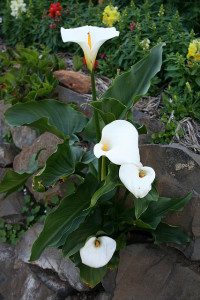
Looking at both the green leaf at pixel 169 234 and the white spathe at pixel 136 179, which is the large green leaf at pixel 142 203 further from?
the green leaf at pixel 169 234

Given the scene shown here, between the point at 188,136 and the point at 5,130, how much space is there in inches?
61.3

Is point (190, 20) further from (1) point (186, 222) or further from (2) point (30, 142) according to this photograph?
(1) point (186, 222)

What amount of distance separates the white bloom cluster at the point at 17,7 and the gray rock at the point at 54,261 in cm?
233

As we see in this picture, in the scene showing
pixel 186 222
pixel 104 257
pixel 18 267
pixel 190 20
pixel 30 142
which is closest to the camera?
pixel 104 257

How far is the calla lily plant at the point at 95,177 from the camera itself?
1469mm

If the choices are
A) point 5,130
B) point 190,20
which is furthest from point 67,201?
point 190,20

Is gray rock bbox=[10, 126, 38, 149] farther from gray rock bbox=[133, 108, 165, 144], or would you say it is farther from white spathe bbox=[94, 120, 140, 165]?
white spathe bbox=[94, 120, 140, 165]

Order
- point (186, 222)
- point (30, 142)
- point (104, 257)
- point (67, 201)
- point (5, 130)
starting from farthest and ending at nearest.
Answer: point (5, 130)
point (30, 142)
point (186, 222)
point (67, 201)
point (104, 257)

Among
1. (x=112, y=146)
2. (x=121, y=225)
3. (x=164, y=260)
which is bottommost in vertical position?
(x=164, y=260)

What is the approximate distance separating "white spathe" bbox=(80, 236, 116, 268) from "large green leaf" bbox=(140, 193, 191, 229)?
0.95 feet

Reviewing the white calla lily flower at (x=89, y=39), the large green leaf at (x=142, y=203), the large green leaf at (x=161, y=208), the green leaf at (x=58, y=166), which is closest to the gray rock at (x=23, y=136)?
the green leaf at (x=58, y=166)

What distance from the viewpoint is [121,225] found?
195 cm

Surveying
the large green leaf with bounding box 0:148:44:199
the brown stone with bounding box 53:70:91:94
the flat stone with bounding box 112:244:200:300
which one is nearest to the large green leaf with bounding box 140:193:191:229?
the flat stone with bounding box 112:244:200:300

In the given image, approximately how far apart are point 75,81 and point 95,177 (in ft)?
3.95
